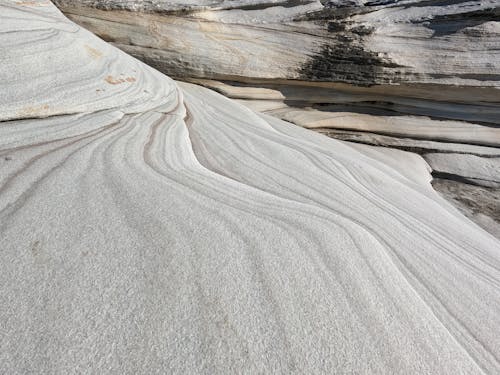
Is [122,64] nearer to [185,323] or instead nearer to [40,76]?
[40,76]

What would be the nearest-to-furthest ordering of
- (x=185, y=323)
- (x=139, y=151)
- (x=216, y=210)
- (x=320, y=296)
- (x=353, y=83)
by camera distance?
(x=185, y=323) → (x=320, y=296) → (x=216, y=210) → (x=139, y=151) → (x=353, y=83)

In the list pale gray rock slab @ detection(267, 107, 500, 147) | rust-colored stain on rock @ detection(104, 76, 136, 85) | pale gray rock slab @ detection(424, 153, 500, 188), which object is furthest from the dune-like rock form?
pale gray rock slab @ detection(267, 107, 500, 147)

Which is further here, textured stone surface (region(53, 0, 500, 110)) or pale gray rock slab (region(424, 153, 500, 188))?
textured stone surface (region(53, 0, 500, 110))

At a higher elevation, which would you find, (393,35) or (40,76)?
(393,35)

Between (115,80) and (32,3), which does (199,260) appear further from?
(32,3)

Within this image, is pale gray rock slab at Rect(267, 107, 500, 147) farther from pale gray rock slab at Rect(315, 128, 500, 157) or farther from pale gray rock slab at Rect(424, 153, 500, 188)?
pale gray rock slab at Rect(424, 153, 500, 188)

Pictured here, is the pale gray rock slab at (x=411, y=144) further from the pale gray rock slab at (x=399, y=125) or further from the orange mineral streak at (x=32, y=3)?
the orange mineral streak at (x=32, y=3)

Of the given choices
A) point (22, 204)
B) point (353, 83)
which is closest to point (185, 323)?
point (22, 204)

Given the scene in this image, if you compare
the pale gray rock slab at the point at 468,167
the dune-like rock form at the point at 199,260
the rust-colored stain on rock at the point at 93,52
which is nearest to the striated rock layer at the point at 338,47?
the pale gray rock slab at the point at 468,167
